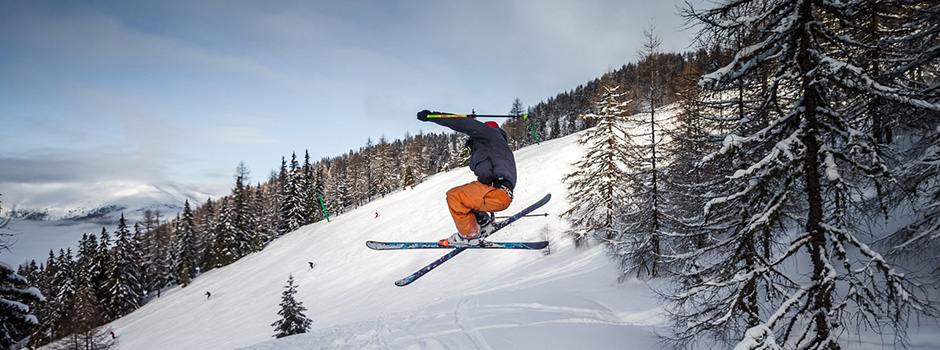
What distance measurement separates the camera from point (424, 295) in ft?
70.7

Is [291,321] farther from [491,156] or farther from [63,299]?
[63,299]

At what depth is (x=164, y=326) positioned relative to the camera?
96.9 feet

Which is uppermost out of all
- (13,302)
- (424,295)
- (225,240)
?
(13,302)

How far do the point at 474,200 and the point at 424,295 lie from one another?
17.0 meters

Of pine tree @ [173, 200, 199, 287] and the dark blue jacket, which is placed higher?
the dark blue jacket

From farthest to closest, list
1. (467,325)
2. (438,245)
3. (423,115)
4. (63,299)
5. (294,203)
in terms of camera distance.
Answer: (294,203)
(63,299)
(467,325)
(438,245)
(423,115)

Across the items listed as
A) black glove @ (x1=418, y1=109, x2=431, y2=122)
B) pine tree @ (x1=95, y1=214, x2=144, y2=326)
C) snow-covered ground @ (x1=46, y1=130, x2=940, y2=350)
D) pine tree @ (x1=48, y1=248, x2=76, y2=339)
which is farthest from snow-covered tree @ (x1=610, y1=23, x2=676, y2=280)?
pine tree @ (x1=95, y1=214, x2=144, y2=326)

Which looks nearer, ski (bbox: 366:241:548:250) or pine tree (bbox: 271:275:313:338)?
ski (bbox: 366:241:548:250)

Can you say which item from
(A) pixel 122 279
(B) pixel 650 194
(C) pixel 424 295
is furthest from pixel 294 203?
(B) pixel 650 194

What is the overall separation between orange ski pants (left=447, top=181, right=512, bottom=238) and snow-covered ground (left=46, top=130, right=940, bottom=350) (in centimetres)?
543

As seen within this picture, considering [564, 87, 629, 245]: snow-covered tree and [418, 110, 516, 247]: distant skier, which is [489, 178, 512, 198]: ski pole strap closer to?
[418, 110, 516, 247]: distant skier

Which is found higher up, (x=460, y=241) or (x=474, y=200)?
(x=474, y=200)

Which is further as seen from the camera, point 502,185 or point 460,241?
point 460,241

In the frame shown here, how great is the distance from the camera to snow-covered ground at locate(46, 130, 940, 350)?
434 inches
